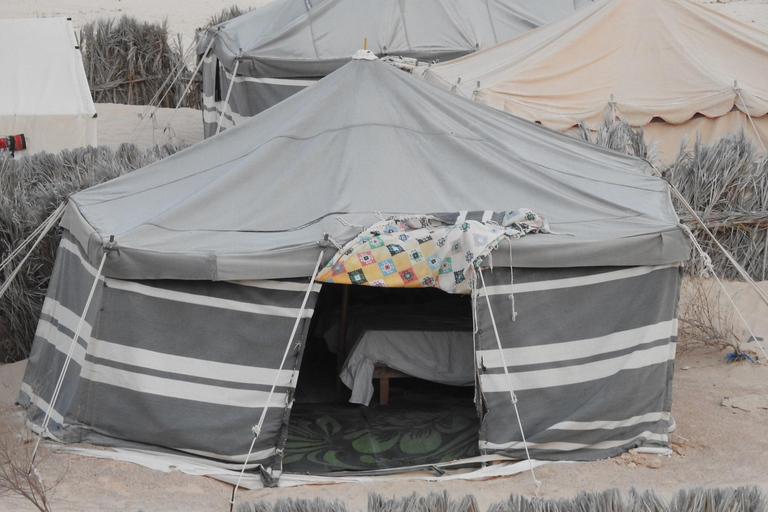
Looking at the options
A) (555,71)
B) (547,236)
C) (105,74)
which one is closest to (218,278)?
(547,236)

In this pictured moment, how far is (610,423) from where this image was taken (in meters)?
6.02

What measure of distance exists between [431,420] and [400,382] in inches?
28.7

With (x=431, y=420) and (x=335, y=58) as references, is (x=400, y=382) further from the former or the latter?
(x=335, y=58)

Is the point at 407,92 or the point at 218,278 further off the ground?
the point at 407,92

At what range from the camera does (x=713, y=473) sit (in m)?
5.78

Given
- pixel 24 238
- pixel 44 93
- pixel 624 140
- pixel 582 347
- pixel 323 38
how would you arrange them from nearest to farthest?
pixel 582 347
pixel 24 238
pixel 624 140
pixel 44 93
pixel 323 38

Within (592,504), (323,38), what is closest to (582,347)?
(592,504)

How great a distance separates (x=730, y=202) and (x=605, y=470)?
386 centimetres

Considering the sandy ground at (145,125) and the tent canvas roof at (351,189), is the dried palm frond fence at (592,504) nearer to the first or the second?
the tent canvas roof at (351,189)

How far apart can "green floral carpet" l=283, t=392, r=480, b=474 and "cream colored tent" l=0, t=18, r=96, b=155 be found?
5.15m

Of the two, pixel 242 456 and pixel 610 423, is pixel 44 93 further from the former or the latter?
pixel 610 423

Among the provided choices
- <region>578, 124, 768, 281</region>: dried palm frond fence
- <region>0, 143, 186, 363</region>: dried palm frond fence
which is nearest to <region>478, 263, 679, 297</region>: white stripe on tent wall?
<region>578, 124, 768, 281</region>: dried palm frond fence

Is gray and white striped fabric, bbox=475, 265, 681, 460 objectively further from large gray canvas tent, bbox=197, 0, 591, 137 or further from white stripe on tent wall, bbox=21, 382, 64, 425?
large gray canvas tent, bbox=197, 0, 591, 137

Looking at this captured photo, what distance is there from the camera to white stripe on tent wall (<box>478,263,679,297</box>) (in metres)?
5.75
